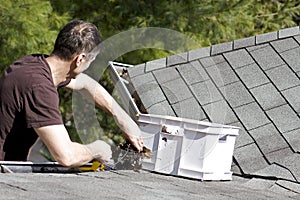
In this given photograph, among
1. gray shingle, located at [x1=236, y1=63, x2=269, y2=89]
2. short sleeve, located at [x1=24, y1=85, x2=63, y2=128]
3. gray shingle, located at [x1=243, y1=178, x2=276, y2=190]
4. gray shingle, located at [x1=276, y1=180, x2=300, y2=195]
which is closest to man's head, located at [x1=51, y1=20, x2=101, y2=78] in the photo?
short sleeve, located at [x1=24, y1=85, x2=63, y2=128]

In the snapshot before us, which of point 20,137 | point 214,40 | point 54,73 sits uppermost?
point 54,73

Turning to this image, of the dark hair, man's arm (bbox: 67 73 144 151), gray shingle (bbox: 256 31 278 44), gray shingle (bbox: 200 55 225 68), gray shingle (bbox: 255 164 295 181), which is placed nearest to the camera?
the dark hair

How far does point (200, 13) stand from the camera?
1145cm

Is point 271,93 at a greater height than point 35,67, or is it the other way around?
point 35,67

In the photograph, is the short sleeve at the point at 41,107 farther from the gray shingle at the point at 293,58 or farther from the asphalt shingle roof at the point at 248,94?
the gray shingle at the point at 293,58

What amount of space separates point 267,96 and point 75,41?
8.08 feet

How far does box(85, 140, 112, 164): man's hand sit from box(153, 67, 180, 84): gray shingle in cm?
216

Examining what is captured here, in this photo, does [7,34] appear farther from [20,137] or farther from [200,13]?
[20,137]

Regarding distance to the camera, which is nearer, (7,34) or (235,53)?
(235,53)

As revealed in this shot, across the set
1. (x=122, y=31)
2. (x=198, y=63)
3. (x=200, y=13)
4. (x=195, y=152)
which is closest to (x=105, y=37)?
(x=122, y=31)

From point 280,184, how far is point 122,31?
22.5ft

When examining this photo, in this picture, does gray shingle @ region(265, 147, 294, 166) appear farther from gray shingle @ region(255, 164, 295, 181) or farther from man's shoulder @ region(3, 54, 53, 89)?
man's shoulder @ region(3, 54, 53, 89)

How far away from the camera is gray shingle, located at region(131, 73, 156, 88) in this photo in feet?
22.7

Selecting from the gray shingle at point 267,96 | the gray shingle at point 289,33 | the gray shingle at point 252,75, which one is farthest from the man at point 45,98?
the gray shingle at point 289,33
